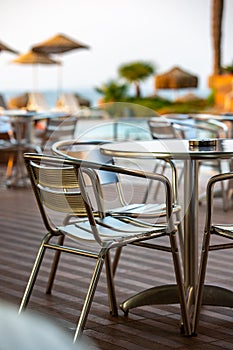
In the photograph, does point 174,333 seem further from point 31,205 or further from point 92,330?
point 31,205

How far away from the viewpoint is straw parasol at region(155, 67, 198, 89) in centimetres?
2077

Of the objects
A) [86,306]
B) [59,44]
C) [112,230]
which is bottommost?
[86,306]

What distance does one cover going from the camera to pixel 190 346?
3.30 meters

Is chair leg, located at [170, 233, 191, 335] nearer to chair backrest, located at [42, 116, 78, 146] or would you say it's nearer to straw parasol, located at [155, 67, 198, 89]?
chair backrest, located at [42, 116, 78, 146]

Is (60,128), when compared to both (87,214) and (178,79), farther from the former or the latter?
(178,79)

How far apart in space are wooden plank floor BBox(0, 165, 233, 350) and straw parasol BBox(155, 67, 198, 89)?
604 inches

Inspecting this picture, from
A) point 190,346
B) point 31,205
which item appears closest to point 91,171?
point 190,346

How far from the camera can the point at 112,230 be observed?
351 centimetres

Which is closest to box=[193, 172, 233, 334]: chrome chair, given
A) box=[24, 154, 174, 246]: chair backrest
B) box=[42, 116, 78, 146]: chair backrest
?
box=[24, 154, 174, 246]: chair backrest

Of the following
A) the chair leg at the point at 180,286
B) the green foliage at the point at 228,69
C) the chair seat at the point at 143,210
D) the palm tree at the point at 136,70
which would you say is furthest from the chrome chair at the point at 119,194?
the palm tree at the point at 136,70

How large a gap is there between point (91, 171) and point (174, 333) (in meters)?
0.78

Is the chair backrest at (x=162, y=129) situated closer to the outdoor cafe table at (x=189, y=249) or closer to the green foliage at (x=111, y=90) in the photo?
the outdoor cafe table at (x=189, y=249)

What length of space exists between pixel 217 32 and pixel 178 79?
5.72 ft

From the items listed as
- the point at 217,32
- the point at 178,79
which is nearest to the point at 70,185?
the point at 217,32
